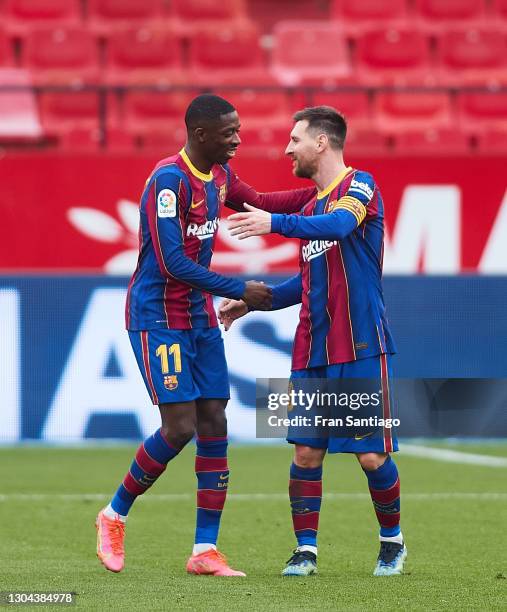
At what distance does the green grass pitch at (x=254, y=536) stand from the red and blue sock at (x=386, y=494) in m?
0.21

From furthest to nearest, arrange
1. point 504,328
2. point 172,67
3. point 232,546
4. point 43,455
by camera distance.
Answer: point 172,67, point 504,328, point 43,455, point 232,546

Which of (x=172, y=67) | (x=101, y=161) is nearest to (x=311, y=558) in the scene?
(x=101, y=161)

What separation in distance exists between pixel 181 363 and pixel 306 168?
0.98 metres

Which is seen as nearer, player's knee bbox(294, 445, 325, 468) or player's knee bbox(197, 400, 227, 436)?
player's knee bbox(294, 445, 325, 468)

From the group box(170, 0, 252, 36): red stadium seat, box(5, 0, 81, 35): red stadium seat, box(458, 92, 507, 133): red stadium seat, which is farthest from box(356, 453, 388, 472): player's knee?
box(5, 0, 81, 35): red stadium seat

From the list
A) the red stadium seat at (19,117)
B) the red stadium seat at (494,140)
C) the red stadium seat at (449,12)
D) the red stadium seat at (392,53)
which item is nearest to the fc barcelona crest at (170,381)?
the red stadium seat at (19,117)

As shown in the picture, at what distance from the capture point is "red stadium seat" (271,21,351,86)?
15.0 m

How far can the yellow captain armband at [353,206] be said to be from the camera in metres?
5.53

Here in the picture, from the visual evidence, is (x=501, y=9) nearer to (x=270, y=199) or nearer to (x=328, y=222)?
(x=270, y=199)

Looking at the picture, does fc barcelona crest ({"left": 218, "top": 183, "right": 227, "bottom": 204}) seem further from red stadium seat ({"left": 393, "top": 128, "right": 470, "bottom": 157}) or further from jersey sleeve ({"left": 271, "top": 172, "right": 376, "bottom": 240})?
red stadium seat ({"left": 393, "top": 128, "right": 470, "bottom": 157})

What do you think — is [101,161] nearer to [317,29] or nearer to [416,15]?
[317,29]

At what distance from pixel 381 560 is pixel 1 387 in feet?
19.6

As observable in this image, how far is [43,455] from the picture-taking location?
35.2 ft

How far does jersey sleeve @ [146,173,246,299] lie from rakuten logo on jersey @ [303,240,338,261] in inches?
15.1
